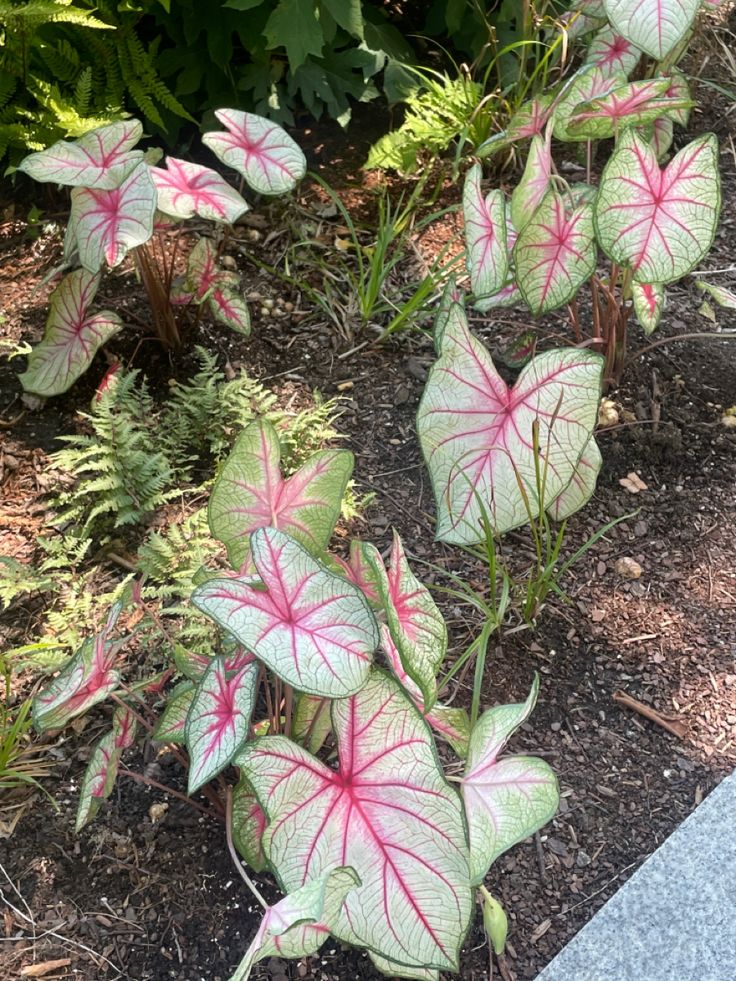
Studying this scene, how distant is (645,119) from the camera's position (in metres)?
1.71

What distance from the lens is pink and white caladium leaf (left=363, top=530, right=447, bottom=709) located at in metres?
1.18

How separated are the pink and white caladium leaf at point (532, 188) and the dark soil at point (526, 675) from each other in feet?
1.92

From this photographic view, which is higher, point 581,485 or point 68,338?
point 581,485

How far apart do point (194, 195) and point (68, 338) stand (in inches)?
17.5

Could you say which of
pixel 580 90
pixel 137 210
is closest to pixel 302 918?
pixel 137 210

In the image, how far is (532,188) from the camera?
1734mm

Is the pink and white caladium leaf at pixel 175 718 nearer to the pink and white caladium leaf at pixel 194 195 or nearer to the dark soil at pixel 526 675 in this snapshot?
the dark soil at pixel 526 675

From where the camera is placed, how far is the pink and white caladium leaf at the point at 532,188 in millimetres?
1714

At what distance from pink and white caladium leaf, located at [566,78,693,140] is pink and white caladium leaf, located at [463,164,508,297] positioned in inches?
7.8

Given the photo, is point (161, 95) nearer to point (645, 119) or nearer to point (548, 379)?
point (645, 119)

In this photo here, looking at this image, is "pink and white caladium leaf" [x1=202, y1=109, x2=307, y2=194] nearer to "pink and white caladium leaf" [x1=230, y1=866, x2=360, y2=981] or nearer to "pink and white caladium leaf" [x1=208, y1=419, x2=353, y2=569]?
"pink and white caladium leaf" [x1=208, y1=419, x2=353, y2=569]

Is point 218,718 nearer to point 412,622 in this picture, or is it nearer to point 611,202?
point 412,622

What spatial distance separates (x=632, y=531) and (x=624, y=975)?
89 centimetres

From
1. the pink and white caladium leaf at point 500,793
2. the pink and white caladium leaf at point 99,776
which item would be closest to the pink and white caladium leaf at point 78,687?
the pink and white caladium leaf at point 99,776
